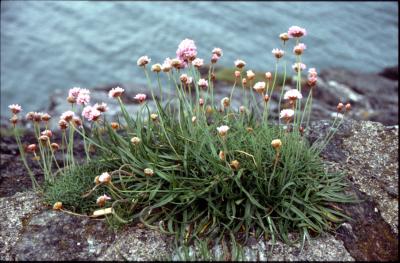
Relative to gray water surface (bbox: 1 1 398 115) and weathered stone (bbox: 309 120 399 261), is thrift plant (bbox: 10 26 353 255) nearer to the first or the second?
weathered stone (bbox: 309 120 399 261)

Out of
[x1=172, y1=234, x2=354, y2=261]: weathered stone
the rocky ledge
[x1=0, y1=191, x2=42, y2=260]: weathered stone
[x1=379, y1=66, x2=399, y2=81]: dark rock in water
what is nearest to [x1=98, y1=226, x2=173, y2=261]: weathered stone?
the rocky ledge

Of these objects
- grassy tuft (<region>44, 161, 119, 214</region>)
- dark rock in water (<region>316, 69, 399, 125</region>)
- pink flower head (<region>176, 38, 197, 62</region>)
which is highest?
pink flower head (<region>176, 38, 197, 62</region>)

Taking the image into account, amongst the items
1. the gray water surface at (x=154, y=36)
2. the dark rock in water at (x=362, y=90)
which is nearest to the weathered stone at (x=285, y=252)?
the dark rock in water at (x=362, y=90)

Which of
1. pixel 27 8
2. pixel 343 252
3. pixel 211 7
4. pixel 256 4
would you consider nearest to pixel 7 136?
pixel 343 252

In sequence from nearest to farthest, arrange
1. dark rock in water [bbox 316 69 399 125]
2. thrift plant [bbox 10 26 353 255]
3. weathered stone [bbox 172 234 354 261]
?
weathered stone [bbox 172 234 354 261], thrift plant [bbox 10 26 353 255], dark rock in water [bbox 316 69 399 125]

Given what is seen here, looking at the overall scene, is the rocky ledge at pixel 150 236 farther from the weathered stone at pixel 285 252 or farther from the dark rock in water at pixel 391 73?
the dark rock in water at pixel 391 73

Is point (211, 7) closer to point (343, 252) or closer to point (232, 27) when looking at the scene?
point (232, 27)
